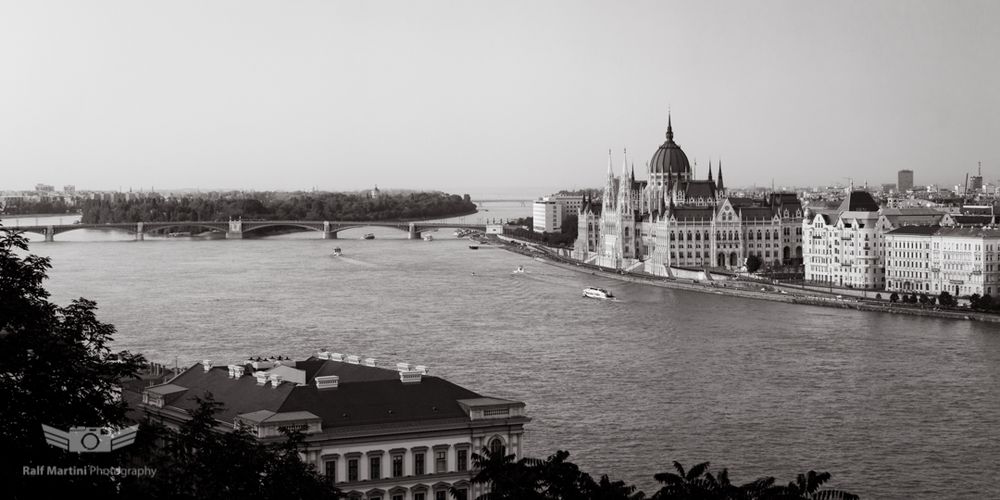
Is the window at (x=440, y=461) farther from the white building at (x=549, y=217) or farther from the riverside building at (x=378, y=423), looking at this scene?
the white building at (x=549, y=217)

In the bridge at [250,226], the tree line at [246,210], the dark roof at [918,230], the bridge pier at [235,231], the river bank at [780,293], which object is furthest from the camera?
the tree line at [246,210]

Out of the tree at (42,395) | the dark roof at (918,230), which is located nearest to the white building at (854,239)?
the dark roof at (918,230)

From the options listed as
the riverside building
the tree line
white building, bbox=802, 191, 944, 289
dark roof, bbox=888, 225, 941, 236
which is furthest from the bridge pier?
the riverside building

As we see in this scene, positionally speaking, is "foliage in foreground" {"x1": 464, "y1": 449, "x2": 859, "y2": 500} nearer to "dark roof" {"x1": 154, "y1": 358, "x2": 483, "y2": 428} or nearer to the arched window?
the arched window

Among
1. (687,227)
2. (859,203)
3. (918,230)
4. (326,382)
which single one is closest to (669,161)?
(687,227)

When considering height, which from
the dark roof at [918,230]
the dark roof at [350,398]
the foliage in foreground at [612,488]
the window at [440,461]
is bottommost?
the window at [440,461]

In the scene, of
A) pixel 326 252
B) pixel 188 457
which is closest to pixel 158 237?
pixel 326 252

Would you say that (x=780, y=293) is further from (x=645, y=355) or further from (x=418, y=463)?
(x=418, y=463)
